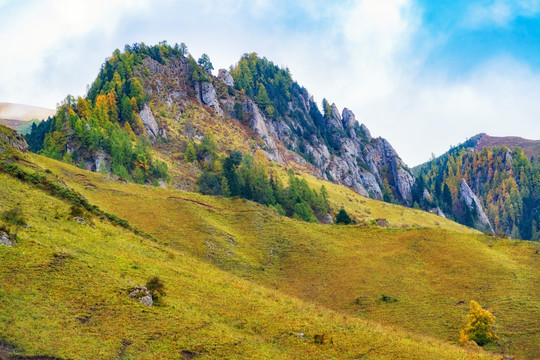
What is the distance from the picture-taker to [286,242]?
67250mm

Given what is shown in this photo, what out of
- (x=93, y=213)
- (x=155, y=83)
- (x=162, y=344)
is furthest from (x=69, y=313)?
(x=155, y=83)

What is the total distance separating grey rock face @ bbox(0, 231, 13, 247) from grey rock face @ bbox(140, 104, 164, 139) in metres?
128

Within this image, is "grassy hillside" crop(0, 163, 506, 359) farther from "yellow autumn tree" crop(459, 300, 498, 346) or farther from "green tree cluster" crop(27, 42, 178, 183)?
"green tree cluster" crop(27, 42, 178, 183)

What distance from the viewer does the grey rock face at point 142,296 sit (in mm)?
25269

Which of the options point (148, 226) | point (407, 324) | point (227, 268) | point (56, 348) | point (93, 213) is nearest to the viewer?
point (56, 348)

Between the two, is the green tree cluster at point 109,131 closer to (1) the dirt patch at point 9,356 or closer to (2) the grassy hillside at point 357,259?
(2) the grassy hillside at point 357,259

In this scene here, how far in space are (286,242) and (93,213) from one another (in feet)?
106

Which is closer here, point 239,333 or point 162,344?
point 162,344

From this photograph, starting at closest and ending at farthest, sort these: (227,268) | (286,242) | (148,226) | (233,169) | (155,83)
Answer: (227,268) → (148,226) → (286,242) → (233,169) → (155,83)

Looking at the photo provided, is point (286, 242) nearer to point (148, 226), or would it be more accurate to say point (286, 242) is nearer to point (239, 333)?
point (148, 226)

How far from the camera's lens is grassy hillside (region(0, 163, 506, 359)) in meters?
20.3

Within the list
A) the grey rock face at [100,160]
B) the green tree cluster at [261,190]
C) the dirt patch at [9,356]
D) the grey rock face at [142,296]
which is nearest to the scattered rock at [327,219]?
the green tree cluster at [261,190]

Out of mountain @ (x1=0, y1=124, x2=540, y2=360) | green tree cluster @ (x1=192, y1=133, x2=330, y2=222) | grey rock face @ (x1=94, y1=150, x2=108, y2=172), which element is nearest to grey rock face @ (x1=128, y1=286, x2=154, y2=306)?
mountain @ (x1=0, y1=124, x2=540, y2=360)

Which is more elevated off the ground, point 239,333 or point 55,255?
point 55,255
